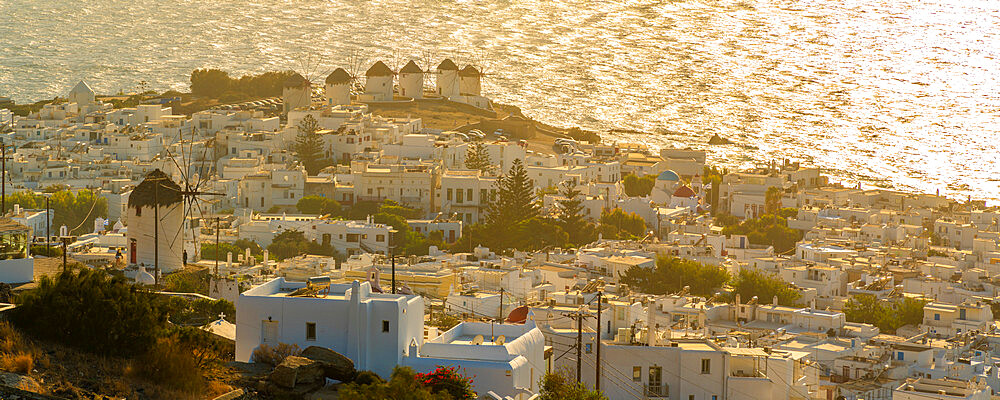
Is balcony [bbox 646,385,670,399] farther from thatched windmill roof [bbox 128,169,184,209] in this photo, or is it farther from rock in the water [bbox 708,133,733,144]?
rock in the water [bbox 708,133,733,144]

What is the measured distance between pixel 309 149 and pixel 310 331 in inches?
1334

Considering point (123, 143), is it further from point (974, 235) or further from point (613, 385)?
point (613, 385)

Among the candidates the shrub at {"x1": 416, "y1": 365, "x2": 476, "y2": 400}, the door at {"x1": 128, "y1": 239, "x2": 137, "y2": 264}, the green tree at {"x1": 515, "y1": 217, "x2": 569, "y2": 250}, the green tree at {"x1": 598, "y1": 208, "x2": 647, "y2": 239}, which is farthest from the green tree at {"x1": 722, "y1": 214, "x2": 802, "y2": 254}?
the shrub at {"x1": 416, "y1": 365, "x2": 476, "y2": 400}

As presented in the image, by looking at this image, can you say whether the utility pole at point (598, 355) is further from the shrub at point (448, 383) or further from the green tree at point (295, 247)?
the green tree at point (295, 247)

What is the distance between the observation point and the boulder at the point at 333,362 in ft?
57.7

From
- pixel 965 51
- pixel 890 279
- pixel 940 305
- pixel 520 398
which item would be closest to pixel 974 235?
pixel 890 279

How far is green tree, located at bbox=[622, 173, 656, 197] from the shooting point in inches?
2082

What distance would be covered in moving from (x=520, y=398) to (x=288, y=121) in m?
38.4

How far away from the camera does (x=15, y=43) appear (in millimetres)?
90250

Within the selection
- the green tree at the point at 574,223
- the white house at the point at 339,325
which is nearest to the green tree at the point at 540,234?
the green tree at the point at 574,223

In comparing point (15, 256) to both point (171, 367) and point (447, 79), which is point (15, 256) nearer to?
point (171, 367)

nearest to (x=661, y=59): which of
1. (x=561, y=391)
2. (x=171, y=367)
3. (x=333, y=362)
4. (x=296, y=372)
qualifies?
(x=561, y=391)

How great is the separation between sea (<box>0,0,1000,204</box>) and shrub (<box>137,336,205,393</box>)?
152 feet

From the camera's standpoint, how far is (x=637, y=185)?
5325 centimetres
